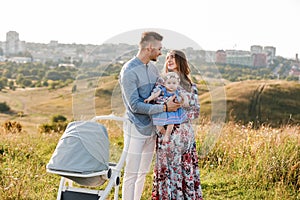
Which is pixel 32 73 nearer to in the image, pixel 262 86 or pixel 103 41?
pixel 262 86

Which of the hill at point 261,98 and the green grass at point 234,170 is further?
the hill at point 261,98

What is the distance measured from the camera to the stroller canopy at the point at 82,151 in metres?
2.92

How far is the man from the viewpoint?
3.08 metres

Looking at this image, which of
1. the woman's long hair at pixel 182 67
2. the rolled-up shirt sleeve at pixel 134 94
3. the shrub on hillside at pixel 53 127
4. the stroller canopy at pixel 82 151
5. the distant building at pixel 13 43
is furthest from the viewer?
the distant building at pixel 13 43

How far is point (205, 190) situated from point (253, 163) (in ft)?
2.83

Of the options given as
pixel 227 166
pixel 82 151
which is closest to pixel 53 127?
pixel 227 166

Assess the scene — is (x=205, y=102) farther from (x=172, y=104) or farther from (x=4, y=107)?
(x=4, y=107)

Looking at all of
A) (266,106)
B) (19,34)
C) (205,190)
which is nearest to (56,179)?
(205,190)

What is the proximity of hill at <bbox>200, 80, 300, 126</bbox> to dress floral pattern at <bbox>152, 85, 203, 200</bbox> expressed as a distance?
2033 centimetres

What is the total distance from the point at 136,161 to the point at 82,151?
1.72 feet

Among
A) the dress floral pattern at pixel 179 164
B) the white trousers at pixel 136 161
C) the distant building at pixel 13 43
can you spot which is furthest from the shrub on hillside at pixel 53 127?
the distant building at pixel 13 43

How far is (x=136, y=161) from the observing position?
3334 mm

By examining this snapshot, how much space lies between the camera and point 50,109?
3797 cm

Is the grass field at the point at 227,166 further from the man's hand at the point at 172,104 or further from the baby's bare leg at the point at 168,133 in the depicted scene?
the man's hand at the point at 172,104
